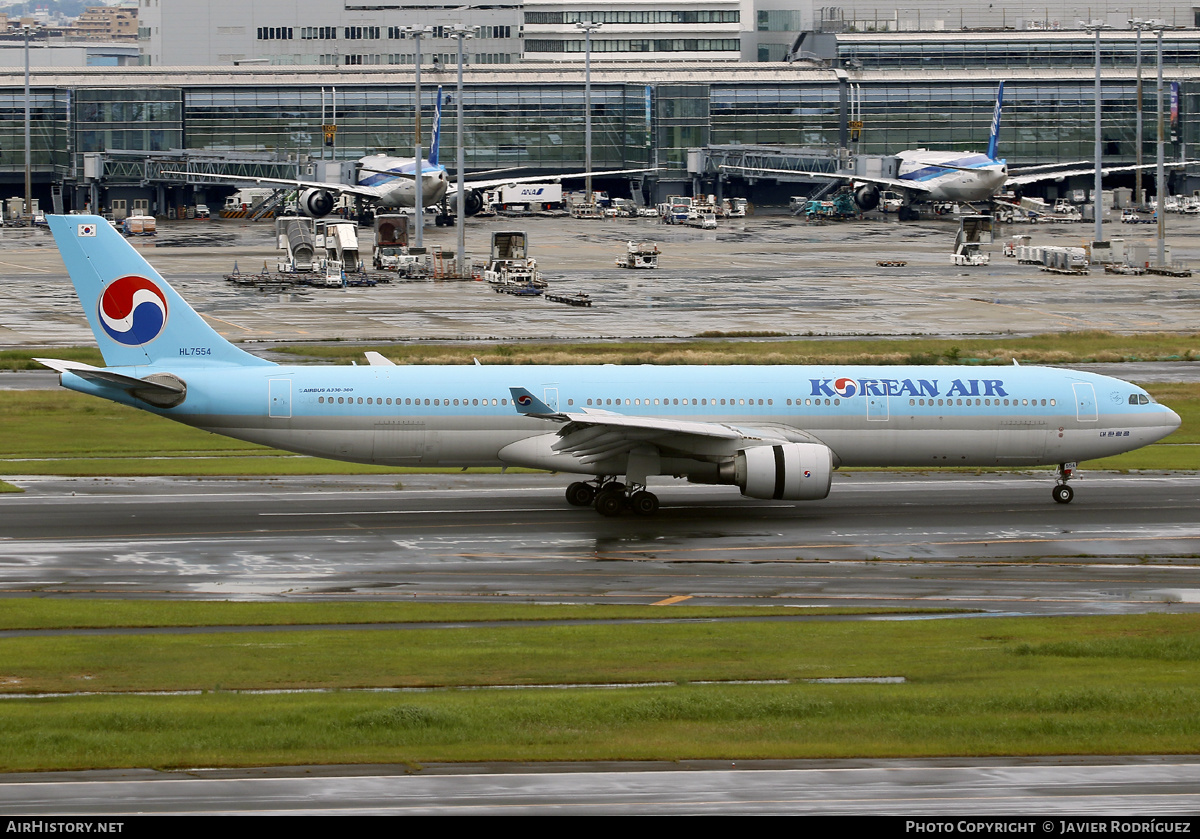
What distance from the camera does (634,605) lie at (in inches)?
1292

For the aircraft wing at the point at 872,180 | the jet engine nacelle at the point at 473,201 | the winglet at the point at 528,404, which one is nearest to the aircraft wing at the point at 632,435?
the winglet at the point at 528,404

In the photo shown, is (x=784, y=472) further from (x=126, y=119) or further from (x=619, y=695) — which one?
(x=126, y=119)

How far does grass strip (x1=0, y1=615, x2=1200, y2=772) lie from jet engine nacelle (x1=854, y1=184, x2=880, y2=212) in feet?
480

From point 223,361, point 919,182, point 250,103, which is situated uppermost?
point 250,103

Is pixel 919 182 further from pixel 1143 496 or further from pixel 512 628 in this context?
pixel 512 628

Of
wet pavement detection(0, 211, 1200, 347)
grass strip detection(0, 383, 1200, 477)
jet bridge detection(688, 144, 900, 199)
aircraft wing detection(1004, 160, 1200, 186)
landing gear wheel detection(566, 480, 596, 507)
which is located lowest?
landing gear wheel detection(566, 480, 596, 507)

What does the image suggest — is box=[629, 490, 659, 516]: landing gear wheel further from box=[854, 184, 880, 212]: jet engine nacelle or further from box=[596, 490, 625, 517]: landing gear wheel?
box=[854, 184, 880, 212]: jet engine nacelle

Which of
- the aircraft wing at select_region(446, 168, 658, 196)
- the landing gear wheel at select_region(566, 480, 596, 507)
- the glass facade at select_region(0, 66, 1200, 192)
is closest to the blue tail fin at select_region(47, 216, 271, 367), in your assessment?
the landing gear wheel at select_region(566, 480, 596, 507)

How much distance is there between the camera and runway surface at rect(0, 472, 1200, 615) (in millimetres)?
34219

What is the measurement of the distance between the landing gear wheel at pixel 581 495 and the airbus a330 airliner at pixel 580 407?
0.04 metres

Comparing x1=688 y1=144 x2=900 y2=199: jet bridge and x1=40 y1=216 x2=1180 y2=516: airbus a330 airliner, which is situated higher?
x1=688 y1=144 x2=900 y2=199: jet bridge

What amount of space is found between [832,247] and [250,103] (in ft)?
261

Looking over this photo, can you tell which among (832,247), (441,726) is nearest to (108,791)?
(441,726)

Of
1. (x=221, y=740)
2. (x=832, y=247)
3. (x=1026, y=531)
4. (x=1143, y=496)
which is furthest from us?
(x=832, y=247)
